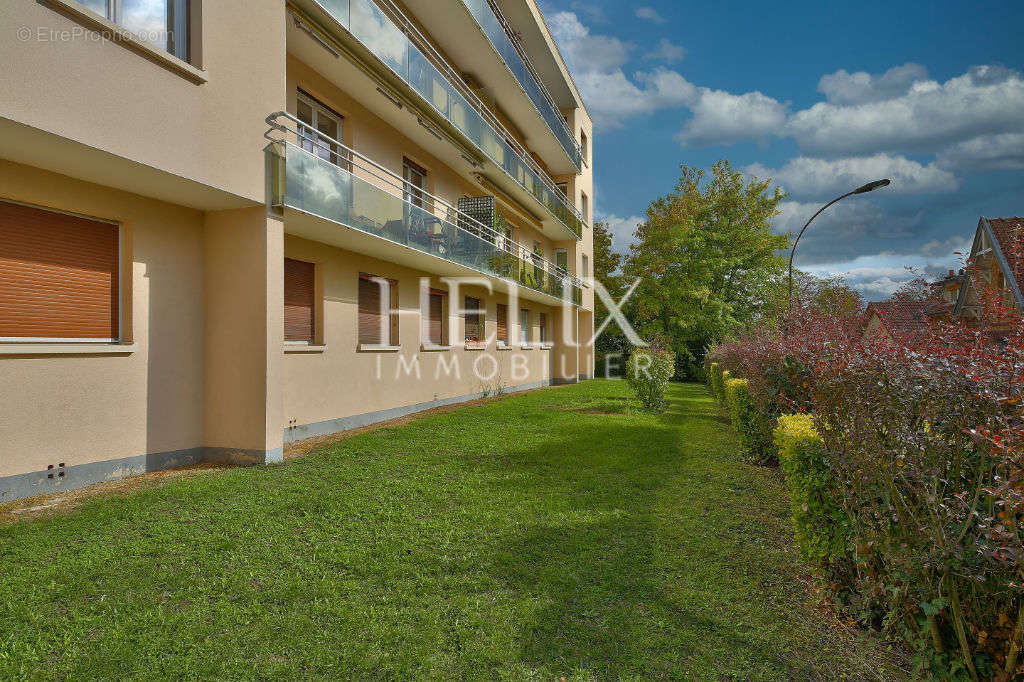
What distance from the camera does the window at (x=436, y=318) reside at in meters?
14.2

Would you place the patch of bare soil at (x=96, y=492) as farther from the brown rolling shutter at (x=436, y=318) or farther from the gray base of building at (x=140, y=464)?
the brown rolling shutter at (x=436, y=318)

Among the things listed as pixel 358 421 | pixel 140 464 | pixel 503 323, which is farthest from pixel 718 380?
pixel 140 464

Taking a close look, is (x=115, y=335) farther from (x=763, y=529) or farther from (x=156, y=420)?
(x=763, y=529)

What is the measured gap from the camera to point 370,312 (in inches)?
444

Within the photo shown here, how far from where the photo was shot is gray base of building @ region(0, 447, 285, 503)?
5.26 meters

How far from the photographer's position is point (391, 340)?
39.7ft

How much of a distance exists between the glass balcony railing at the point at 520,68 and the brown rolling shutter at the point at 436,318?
7.24 metres

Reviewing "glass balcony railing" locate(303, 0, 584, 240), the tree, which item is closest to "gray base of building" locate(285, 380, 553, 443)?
"glass balcony railing" locate(303, 0, 584, 240)

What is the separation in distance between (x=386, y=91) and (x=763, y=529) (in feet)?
32.4

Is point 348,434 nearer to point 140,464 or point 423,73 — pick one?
point 140,464

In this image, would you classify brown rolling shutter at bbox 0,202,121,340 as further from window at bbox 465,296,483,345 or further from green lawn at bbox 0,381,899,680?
window at bbox 465,296,483,345

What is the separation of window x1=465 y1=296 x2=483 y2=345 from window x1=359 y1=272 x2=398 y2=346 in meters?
4.34

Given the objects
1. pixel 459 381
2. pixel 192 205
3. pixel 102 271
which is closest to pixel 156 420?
pixel 102 271

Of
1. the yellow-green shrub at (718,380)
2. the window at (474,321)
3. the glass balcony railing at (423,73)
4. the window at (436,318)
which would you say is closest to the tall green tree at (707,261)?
the yellow-green shrub at (718,380)
